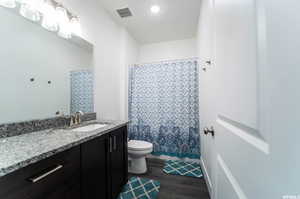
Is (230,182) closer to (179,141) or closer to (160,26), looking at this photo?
(179,141)

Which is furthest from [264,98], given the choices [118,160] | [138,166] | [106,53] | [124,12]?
[124,12]

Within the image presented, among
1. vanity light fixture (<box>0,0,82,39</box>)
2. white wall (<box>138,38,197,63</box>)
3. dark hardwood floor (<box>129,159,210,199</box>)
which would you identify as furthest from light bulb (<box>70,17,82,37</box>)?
dark hardwood floor (<box>129,159,210,199</box>)

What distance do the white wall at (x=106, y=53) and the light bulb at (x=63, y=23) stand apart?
0.16 meters

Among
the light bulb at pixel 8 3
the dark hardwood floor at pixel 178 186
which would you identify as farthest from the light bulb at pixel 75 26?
the dark hardwood floor at pixel 178 186

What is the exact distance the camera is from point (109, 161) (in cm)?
131

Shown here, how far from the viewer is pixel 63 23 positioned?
133 centimetres

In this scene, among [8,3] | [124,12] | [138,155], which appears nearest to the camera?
[8,3]

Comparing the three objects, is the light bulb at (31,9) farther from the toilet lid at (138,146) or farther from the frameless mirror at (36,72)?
the toilet lid at (138,146)

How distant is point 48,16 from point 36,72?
54cm

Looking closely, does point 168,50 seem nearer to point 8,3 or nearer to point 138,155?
point 138,155

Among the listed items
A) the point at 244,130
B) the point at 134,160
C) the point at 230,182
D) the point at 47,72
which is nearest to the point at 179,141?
the point at 134,160

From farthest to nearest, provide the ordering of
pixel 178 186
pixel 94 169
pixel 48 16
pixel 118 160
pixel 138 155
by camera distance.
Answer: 1. pixel 138 155
2. pixel 178 186
3. pixel 118 160
4. pixel 48 16
5. pixel 94 169

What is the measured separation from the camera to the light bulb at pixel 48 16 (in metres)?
1.18

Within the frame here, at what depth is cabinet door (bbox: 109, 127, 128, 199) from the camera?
53.7 inches
